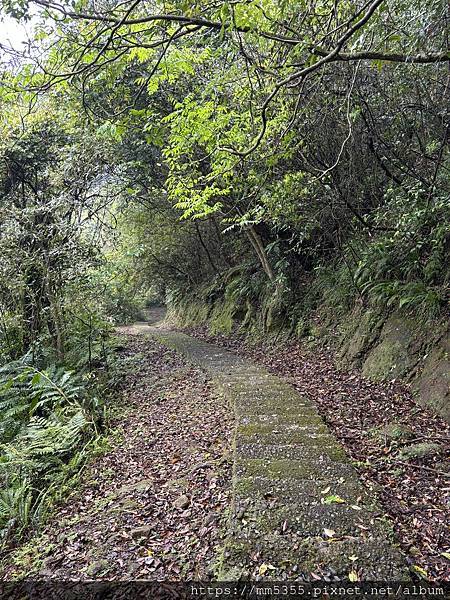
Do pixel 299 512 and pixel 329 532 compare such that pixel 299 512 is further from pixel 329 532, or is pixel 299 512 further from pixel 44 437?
pixel 44 437

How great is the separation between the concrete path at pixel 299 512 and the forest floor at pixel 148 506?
10.7 inches

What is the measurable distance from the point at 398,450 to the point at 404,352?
5.47 feet

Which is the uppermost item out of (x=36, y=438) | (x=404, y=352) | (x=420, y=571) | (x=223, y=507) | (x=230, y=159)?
(x=230, y=159)

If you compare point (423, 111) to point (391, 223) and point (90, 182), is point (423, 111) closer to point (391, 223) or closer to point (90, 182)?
point (391, 223)

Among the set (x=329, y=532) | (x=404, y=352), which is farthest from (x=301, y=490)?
(x=404, y=352)

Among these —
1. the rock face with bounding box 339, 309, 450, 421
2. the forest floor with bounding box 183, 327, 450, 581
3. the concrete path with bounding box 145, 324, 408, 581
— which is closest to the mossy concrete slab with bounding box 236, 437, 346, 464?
the concrete path with bounding box 145, 324, 408, 581

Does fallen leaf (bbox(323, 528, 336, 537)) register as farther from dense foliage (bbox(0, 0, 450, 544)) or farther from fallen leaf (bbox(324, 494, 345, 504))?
dense foliage (bbox(0, 0, 450, 544))

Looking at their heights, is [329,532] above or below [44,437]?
above

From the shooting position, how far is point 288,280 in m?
9.18

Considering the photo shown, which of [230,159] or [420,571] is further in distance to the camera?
[230,159]

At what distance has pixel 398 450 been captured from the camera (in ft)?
12.1

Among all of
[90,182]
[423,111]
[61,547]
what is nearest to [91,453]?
[61,547]

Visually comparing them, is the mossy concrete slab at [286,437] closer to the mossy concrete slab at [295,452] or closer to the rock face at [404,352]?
the mossy concrete slab at [295,452]

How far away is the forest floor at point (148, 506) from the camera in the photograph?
110 inches
